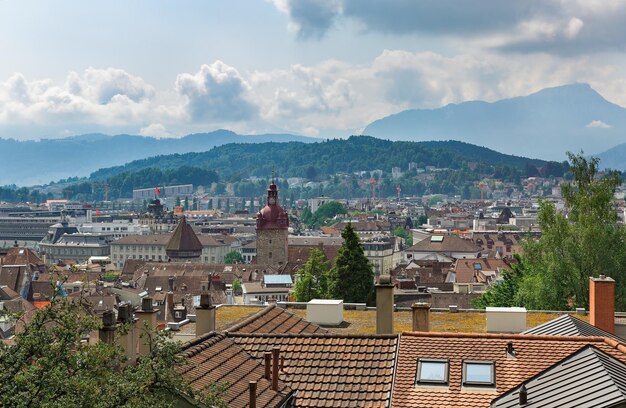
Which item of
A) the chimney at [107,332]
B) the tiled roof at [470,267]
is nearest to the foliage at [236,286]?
the tiled roof at [470,267]

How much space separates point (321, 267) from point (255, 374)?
113 ft

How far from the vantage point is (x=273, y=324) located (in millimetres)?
17906

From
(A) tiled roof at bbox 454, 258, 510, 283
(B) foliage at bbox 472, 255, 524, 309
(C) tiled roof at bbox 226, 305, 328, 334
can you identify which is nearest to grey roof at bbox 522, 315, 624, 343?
(C) tiled roof at bbox 226, 305, 328, 334

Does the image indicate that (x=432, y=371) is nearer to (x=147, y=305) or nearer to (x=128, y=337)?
(x=147, y=305)

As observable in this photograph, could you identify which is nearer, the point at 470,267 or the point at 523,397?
the point at 523,397

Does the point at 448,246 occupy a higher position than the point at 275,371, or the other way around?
the point at 275,371

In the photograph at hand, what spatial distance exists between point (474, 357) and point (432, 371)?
669 mm

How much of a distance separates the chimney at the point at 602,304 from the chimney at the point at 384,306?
156 inches

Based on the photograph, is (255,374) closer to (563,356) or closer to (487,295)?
(563,356)

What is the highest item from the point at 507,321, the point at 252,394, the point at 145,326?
the point at 145,326

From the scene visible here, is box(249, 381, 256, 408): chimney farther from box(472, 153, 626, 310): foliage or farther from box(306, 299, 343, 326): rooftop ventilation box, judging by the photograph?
box(472, 153, 626, 310): foliage

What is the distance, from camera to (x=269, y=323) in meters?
17.9

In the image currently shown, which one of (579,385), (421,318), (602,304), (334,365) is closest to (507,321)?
(602,304)

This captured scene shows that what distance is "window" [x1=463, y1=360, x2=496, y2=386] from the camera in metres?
14.1
